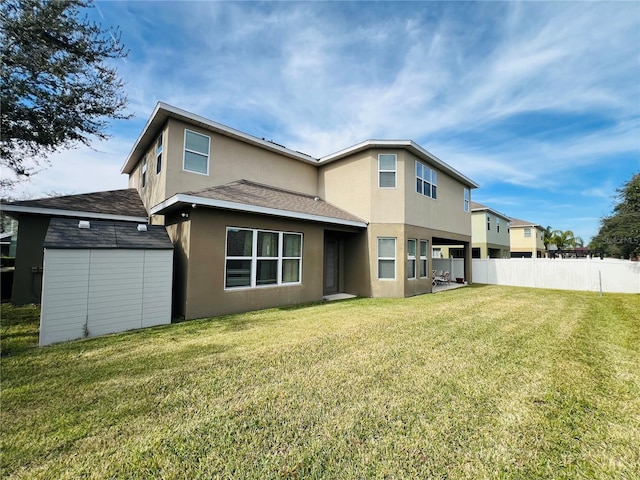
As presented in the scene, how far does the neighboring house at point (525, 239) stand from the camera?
3209cm

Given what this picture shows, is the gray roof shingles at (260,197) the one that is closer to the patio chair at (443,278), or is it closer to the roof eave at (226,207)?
the roof eave at (226,207)

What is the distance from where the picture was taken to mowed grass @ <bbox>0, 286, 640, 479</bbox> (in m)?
2.19

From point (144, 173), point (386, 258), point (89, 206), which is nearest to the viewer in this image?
point (89, 206)

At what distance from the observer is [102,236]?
6.14 m

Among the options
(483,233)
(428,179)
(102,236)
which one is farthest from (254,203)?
(483,233)

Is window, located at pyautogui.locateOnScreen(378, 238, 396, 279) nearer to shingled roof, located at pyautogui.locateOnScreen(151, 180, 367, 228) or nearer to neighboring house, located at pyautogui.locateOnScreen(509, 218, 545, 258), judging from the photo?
shingled roof, located at pyautogui.locateOnScreen(151, 180, 367, 228)

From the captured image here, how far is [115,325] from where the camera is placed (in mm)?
5984

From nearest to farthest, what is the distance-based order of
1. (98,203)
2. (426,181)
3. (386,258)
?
(98,203)
(386,258)
(426,181)

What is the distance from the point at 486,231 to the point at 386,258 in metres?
18.7

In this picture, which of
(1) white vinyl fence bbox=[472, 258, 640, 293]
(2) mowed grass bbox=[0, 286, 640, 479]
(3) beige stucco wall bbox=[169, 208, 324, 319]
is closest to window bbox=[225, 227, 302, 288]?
(3) beige stucco wall bbox=[169, 208, 324, 319]

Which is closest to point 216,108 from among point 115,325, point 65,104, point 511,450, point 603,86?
point 65,104

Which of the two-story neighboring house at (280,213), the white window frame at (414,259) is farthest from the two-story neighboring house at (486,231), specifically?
the white window frame at (414,259)

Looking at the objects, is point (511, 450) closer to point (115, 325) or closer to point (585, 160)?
point (115, 325)

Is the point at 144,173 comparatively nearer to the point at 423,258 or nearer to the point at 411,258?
the point at 411,258
